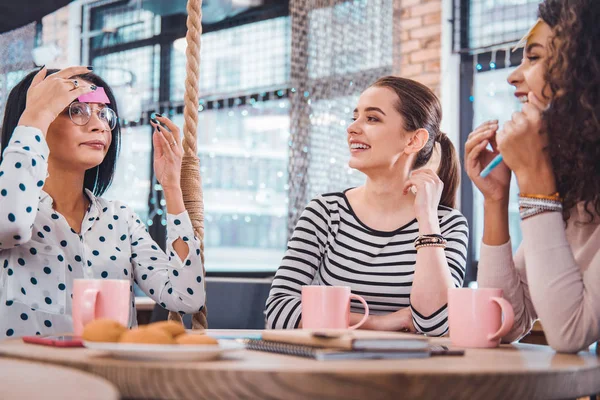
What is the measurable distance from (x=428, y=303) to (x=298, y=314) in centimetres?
31

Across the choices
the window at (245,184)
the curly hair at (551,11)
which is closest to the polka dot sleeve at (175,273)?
the curly hair at (551,11)

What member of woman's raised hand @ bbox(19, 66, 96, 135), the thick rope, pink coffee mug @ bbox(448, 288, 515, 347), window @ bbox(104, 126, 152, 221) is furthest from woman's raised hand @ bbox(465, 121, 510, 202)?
window @ bbox(104, 126, 152, 221)

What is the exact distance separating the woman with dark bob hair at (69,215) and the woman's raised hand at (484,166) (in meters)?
0.67

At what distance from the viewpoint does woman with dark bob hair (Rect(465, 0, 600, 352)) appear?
1.09 metres

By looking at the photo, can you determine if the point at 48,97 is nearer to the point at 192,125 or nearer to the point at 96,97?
the point at 96,97

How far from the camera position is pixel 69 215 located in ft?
5.52

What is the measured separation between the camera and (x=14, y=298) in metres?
1.50

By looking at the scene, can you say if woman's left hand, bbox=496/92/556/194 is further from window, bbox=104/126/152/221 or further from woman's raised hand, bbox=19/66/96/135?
window, bbox=104/126/152/221

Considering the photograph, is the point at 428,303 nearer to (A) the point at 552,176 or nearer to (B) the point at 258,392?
(A) the point at 552,176

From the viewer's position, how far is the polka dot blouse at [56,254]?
1.41m

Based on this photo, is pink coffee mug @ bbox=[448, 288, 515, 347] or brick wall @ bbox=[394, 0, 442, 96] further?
brick wall @ bbox=[394, 0, 442, 96]

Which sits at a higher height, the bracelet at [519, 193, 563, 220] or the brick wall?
the brick wall

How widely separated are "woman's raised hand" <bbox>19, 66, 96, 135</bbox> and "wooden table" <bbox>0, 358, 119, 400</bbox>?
2.55ft

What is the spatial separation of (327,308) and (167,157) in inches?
25.2
